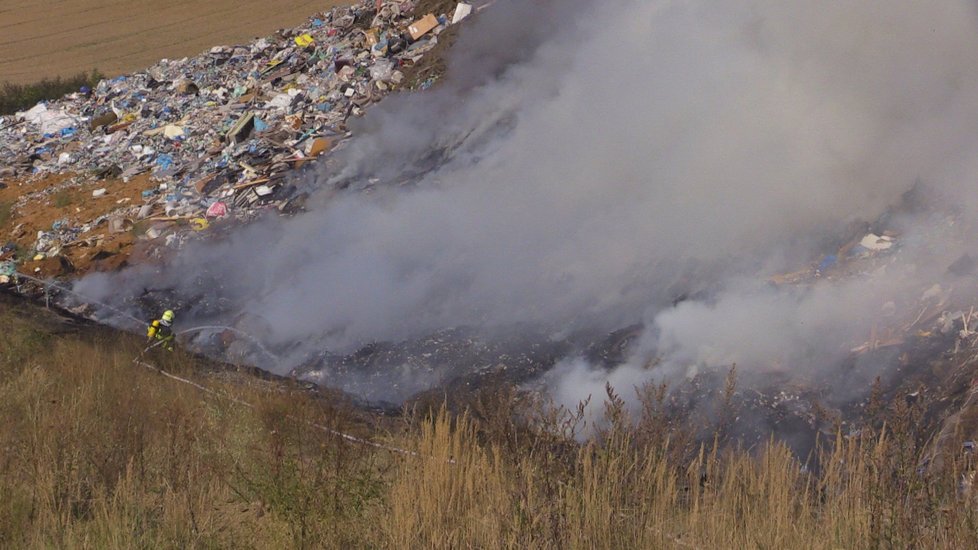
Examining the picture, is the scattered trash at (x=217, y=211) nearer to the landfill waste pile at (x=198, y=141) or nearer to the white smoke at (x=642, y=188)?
the landfill waste pile at (x=198, y=141)

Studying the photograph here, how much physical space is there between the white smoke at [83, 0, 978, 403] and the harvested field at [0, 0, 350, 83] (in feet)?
57.2

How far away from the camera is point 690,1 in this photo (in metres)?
11.1

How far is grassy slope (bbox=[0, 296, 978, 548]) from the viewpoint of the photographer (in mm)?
3084

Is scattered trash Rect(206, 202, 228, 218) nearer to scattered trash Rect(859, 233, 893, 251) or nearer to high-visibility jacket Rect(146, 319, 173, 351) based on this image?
high-visibility jacket Rect(146, 319, 173, 351)

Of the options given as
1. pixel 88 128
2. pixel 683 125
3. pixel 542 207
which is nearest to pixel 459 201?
pixel 542 207

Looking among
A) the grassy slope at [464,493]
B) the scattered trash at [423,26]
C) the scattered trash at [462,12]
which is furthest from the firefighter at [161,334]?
the scattered trash at [462,12]

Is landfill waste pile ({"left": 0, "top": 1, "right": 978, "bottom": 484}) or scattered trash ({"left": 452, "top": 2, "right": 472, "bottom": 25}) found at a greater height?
scattered trash ({"left": 452, "top": 2, "right": 472, "bottom": 25})

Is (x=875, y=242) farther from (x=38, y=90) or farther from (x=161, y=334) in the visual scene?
(x=38, y=90)

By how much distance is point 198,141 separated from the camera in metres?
15.9

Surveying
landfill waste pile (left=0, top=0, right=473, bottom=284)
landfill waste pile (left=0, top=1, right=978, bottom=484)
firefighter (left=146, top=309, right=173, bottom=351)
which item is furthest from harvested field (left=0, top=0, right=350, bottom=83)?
firefighter (left=146, top=309, right=173, bottom=351)

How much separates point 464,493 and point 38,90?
24.4 m

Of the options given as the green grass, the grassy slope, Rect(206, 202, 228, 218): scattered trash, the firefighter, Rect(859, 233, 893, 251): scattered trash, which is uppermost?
the green grass

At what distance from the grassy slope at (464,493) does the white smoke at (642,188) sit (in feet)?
13.8

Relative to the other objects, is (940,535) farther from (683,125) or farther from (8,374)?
(683,125)
